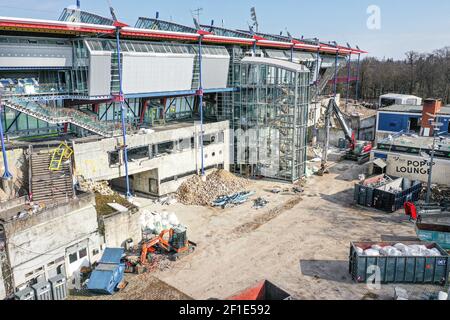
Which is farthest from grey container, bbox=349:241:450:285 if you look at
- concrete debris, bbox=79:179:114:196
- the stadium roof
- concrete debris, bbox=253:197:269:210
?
the stadium roof

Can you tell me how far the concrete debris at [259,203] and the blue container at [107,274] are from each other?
13256mm

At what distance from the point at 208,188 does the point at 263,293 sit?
64.5 ft

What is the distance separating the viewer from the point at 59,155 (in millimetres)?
25375

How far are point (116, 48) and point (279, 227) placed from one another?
18820 mm

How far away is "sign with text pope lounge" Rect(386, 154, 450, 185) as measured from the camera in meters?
33.4

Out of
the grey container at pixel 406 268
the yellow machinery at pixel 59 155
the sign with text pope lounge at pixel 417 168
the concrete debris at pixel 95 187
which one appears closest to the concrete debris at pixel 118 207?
the concrete debris at pixel 95 187

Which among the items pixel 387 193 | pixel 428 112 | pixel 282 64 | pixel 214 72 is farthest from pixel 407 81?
pixel 387 193

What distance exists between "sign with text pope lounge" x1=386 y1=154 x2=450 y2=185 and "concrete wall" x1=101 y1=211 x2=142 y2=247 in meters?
25.3

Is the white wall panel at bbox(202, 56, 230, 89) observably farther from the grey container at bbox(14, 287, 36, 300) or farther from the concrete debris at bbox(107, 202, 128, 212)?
the grey container at bbox(14, 287, 36, 300)

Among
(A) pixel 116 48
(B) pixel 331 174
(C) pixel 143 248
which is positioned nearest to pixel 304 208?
(B) pixel 331 174

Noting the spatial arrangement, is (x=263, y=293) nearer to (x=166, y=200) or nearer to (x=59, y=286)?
(x=59, y=286)

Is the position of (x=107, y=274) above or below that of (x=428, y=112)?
below

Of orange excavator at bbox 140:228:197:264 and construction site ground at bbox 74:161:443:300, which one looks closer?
construction site ground at bbox 74:161:443:300

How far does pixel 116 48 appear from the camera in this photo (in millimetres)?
29000
